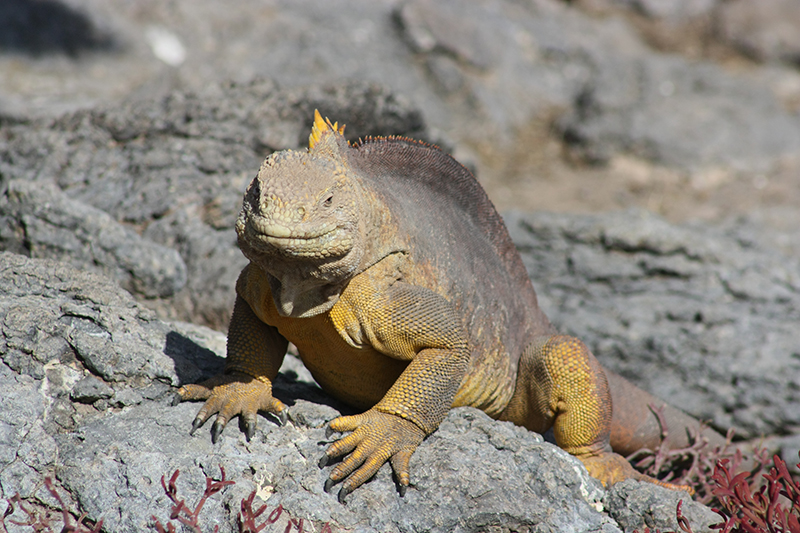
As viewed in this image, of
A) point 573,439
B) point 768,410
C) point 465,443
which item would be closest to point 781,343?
point 768,410

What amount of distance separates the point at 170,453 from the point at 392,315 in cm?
91

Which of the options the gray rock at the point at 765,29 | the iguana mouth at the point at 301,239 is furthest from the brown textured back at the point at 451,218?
the gray rock at the point at 765,29

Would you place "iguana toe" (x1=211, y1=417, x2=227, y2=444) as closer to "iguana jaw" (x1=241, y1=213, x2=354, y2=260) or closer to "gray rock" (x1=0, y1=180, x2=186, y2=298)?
"iguana jaw" (x1=241, y1=213, x2=354, y2=260)

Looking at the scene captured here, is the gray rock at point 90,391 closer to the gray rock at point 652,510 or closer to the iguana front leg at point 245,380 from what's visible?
the iguana front leg at point 245,380

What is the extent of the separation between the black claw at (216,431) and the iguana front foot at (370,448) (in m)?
0.39

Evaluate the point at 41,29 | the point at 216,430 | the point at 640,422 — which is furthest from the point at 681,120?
the point at 216,430

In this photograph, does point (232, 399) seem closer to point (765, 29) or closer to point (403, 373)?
point (403, 373)

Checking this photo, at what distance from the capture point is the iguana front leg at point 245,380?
2.57m

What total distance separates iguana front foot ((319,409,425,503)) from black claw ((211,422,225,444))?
386mm

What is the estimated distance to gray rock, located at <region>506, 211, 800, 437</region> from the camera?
4.70m

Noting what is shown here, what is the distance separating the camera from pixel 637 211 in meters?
5.97

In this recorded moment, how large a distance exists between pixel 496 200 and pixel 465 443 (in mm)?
6048

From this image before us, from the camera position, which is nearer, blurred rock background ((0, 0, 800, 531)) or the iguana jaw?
the iguana jaw

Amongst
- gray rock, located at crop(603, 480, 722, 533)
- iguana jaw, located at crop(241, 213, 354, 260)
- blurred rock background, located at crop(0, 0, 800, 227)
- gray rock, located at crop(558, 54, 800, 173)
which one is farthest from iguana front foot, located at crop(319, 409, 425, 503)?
gray rock, located at crop(558, 54, 800, 173)
